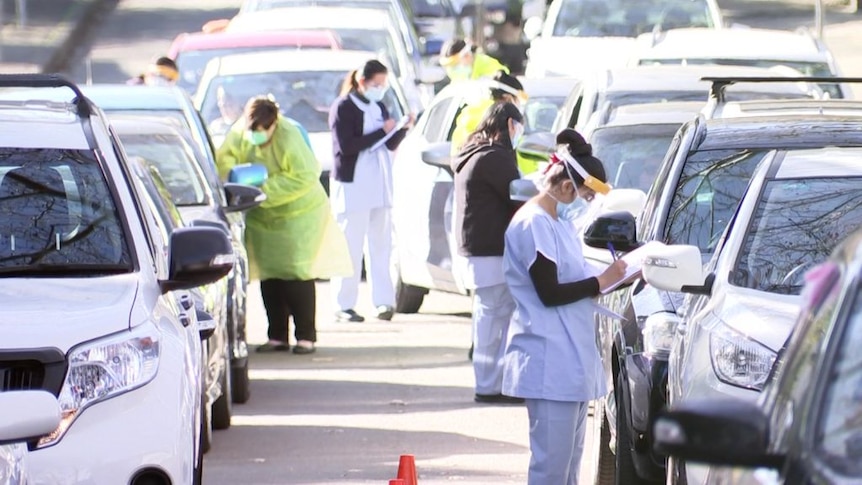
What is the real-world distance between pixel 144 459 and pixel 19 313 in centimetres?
63

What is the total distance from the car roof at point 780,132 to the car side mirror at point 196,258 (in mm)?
2462

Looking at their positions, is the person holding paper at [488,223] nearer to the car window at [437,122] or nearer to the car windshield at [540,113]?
the car window at [437,122]

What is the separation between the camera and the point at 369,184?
15398mm

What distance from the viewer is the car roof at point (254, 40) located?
2098cm

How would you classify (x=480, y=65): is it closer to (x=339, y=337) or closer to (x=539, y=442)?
(x=339, y=337)

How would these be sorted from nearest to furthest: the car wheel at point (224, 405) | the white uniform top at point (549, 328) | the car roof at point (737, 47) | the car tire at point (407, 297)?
the white uniform top at point (549, 328) < the car wheel at point (224, 405) < the car tire at point (407, 297) < the car roof at point (737, 47)

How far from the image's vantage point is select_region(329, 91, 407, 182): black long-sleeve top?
1512 cm

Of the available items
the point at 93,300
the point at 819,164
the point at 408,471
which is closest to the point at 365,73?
the point at 819,164

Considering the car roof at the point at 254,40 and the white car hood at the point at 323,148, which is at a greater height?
the car roof at the point at 254,40

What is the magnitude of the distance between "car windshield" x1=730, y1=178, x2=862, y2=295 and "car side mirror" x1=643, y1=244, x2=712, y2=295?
0.45 feet

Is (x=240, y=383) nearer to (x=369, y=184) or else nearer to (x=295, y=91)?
(x=369, y=184)

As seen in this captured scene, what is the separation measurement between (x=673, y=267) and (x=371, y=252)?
859cm

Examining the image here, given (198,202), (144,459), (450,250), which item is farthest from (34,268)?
(450,250)

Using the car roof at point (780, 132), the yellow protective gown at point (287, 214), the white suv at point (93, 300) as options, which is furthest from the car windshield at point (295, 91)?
the white suv at point (93, 300)
